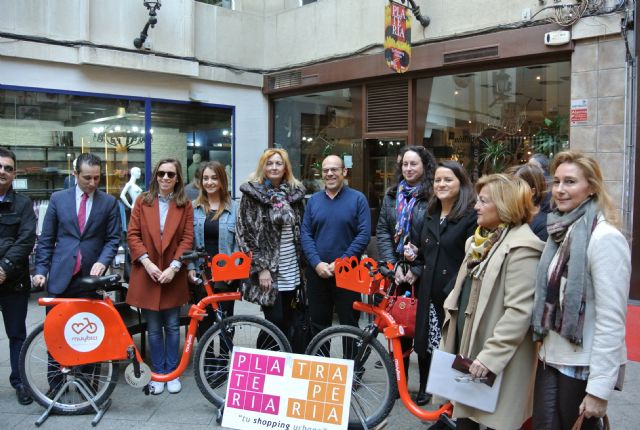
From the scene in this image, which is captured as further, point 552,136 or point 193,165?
point 193,165

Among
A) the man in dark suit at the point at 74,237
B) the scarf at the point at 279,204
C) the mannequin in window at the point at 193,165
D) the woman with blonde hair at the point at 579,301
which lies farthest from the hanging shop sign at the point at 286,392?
the mannequin in window at the point at 193,165

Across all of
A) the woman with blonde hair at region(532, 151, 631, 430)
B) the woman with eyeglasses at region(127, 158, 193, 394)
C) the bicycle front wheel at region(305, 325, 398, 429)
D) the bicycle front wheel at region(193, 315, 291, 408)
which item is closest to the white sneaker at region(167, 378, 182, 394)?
the woman with eyeglasses at region(127, 158, 193, 394)

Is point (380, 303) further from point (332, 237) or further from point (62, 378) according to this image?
point (62, 378)

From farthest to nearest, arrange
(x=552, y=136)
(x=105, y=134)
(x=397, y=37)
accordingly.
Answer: (x=105, y=134) → (x=397, y=37) → (x=552, y=136)

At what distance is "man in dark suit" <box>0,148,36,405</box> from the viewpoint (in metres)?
3.93

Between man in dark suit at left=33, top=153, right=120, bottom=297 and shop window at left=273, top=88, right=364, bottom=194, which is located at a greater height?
shop window at left=273, top=88, right=364, bottom=194

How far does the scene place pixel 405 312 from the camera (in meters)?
3.79

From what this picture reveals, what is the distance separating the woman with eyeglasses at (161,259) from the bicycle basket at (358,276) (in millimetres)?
1295

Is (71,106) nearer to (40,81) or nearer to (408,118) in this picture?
(40,81)

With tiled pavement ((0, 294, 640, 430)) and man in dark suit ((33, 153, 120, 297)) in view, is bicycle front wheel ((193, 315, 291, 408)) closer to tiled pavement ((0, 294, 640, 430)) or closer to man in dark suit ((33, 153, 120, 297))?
tiled pavement ((0, 294, 640, 430))

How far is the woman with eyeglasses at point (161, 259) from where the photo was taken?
4.13m

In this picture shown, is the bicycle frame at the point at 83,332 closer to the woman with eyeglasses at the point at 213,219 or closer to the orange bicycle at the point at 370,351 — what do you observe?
the woman with eyeglasses at the point at 213,219

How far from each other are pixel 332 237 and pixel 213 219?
42.8 inches

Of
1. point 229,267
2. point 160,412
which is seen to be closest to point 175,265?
point 229,267
